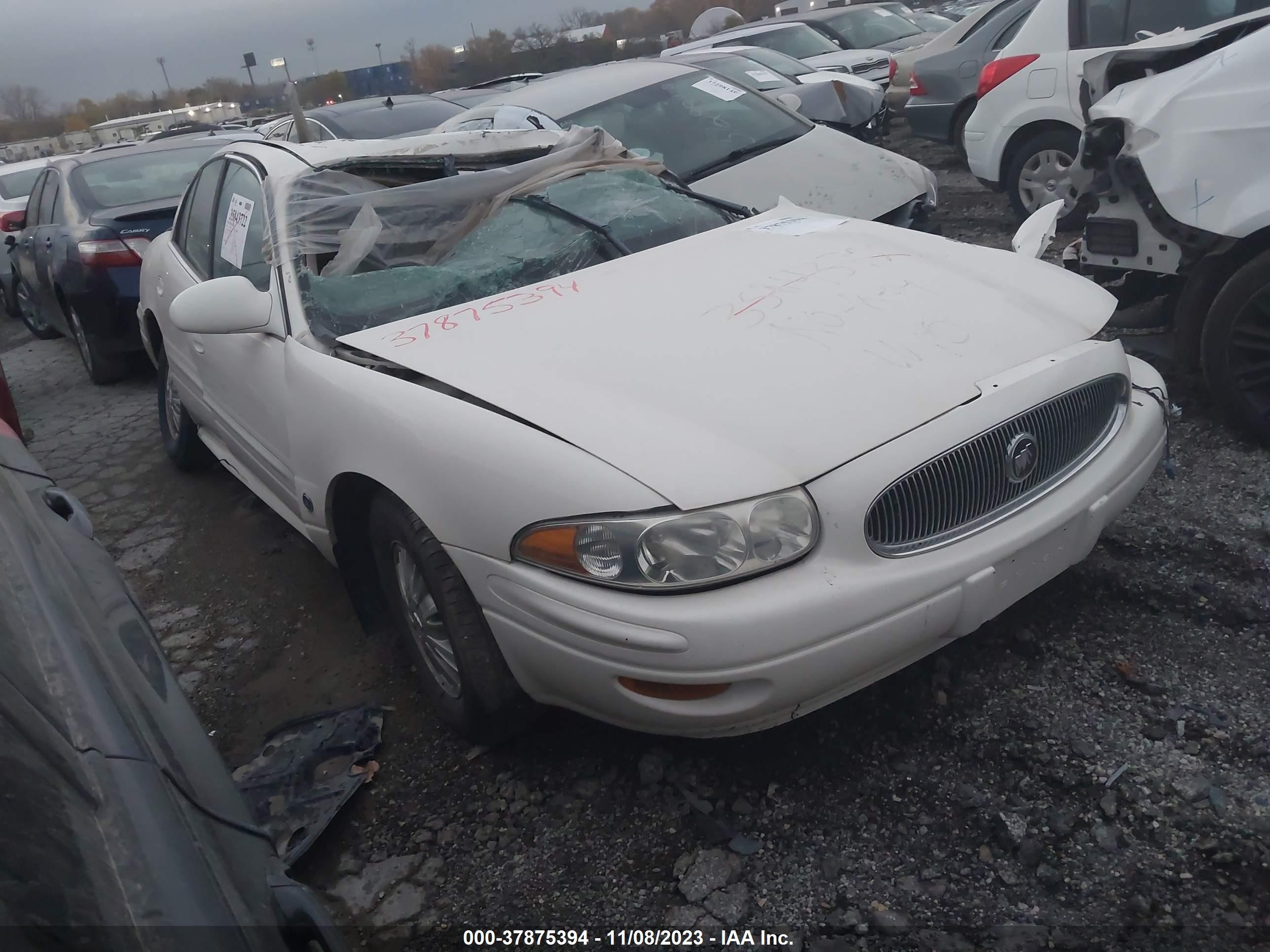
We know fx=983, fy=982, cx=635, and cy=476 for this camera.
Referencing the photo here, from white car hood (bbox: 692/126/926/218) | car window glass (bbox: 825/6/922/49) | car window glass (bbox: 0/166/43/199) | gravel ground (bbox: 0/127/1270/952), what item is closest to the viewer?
gravel ground (bbox: 0/127/1270/952)

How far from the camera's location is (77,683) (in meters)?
1.40

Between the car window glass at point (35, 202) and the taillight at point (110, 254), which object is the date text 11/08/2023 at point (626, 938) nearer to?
the taillight at point (110, 254)

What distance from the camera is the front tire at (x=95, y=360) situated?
21.4ft

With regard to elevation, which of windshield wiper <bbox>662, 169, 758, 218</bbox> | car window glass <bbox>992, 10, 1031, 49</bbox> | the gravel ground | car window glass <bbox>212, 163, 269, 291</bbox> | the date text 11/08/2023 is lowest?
the date text 11/08/2023

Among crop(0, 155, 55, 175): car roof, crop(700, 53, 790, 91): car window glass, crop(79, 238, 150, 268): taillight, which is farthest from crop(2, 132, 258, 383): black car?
crop(0, 155, 55, 175): car roof

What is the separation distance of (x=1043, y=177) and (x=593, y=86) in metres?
2.96

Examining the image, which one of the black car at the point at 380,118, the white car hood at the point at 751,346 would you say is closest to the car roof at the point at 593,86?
the black car at the point at 380,118

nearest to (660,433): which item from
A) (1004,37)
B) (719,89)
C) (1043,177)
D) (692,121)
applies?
(692,121)

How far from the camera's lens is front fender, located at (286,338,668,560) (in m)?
2.01

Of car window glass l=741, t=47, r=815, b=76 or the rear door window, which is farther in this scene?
car window glass l=741, t=47, r=815, b=76

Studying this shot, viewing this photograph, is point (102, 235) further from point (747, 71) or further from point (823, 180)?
point (747, 71)

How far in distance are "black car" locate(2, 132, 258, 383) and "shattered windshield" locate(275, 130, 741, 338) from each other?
3.33m

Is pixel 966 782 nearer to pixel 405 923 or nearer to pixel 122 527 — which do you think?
pixel 405 923

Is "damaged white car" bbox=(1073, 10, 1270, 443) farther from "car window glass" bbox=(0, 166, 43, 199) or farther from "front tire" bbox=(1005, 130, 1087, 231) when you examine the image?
"car window glass" bbox=(0, 166, 43, 199)
